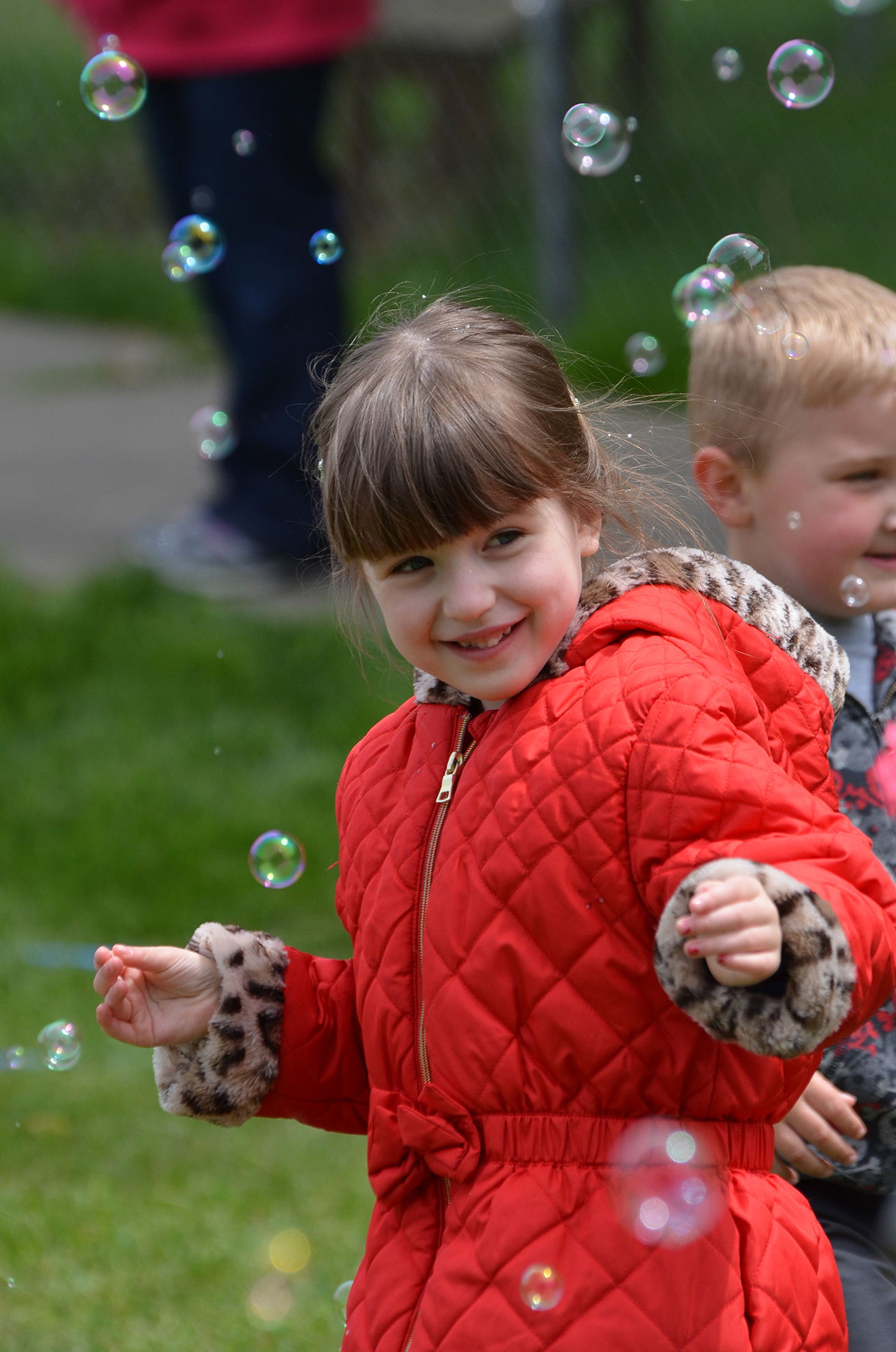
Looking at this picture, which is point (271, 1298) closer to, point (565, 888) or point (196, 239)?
point (565, 888)

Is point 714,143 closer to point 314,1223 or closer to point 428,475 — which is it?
point 314,1223

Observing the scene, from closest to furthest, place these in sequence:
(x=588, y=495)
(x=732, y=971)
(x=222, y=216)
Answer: (x=732, y=971)
(x=588, y=495)
(x=222, y=216)

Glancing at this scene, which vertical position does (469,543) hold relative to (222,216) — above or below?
above

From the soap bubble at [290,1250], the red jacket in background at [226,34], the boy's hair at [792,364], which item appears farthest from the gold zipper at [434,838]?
the red jacket in background at [226,34]

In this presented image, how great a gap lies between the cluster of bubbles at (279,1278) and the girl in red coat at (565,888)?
970 mm

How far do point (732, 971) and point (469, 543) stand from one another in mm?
405

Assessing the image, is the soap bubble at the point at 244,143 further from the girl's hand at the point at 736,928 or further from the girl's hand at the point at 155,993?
the girl's hand at the point at 736,928

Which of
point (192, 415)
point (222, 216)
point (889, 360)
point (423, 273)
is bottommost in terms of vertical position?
point (192, 415)

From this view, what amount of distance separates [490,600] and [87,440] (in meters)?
4.72

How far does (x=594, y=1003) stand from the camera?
4.31ft

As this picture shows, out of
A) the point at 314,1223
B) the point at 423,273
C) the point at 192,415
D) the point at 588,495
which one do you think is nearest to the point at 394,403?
the point at 588,495

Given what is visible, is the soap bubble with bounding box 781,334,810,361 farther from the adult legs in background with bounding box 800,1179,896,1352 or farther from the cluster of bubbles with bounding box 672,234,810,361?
the adult legs in background with bounding box 800,1179,896,1352

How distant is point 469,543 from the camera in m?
1.38

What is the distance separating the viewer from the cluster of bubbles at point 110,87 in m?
2.69
